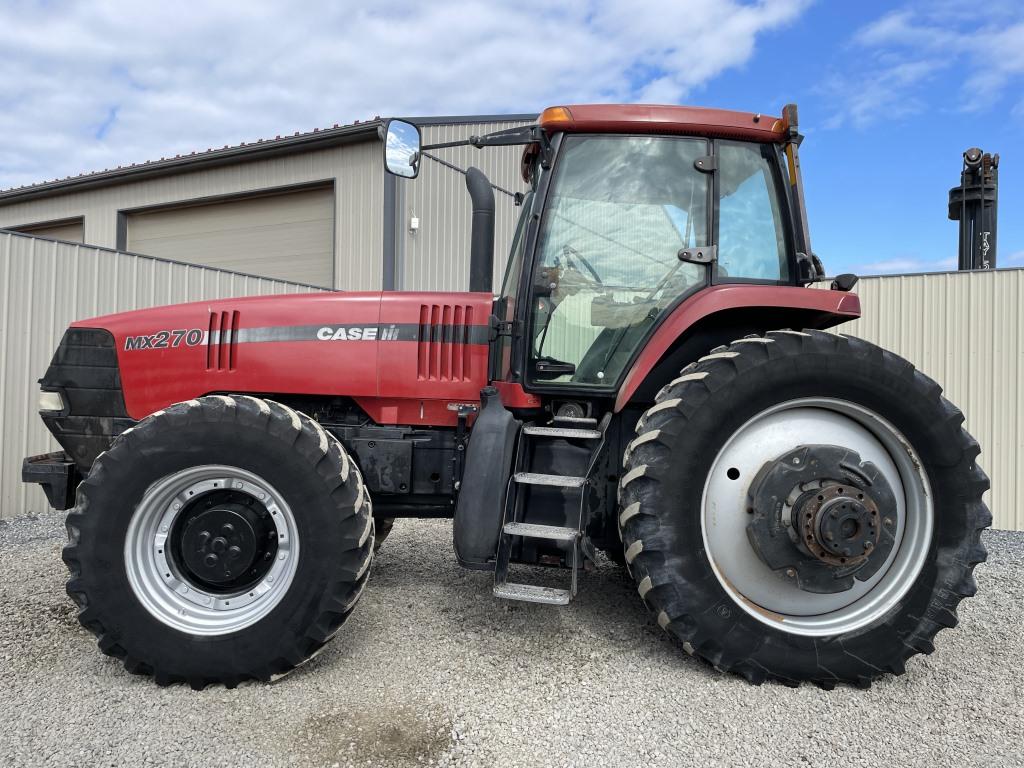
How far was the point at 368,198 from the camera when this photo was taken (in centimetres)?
898

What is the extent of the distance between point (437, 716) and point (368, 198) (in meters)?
8.00

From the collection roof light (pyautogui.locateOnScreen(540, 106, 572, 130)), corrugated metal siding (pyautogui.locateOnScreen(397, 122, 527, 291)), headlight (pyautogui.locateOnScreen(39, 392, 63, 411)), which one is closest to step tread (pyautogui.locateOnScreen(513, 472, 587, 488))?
roof light (pyautogui.locateOnScreen(540, 106, 572, 130))

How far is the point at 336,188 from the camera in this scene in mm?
9148

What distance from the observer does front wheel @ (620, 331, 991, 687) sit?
7.73 feet

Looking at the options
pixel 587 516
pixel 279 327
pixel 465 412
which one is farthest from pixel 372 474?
pixel 587 516

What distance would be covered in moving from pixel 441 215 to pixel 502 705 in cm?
782

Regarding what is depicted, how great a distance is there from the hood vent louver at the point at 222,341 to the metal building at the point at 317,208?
18.8 feet

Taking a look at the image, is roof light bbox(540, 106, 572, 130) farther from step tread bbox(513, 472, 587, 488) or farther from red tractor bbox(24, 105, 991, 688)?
step tread bbox(513, 472, 587, 488)

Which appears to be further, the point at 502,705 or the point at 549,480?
the point at 549,480

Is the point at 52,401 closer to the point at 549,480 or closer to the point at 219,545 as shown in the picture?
the point at 219,545

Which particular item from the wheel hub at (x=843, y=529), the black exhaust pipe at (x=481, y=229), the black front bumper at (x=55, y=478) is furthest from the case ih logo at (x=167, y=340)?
the wheel hub at (x=843, y=529)

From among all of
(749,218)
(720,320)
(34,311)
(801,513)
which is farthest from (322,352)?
(34,311)

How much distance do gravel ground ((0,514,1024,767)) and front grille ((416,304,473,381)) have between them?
1.14 m

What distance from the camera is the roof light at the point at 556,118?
109 inches
